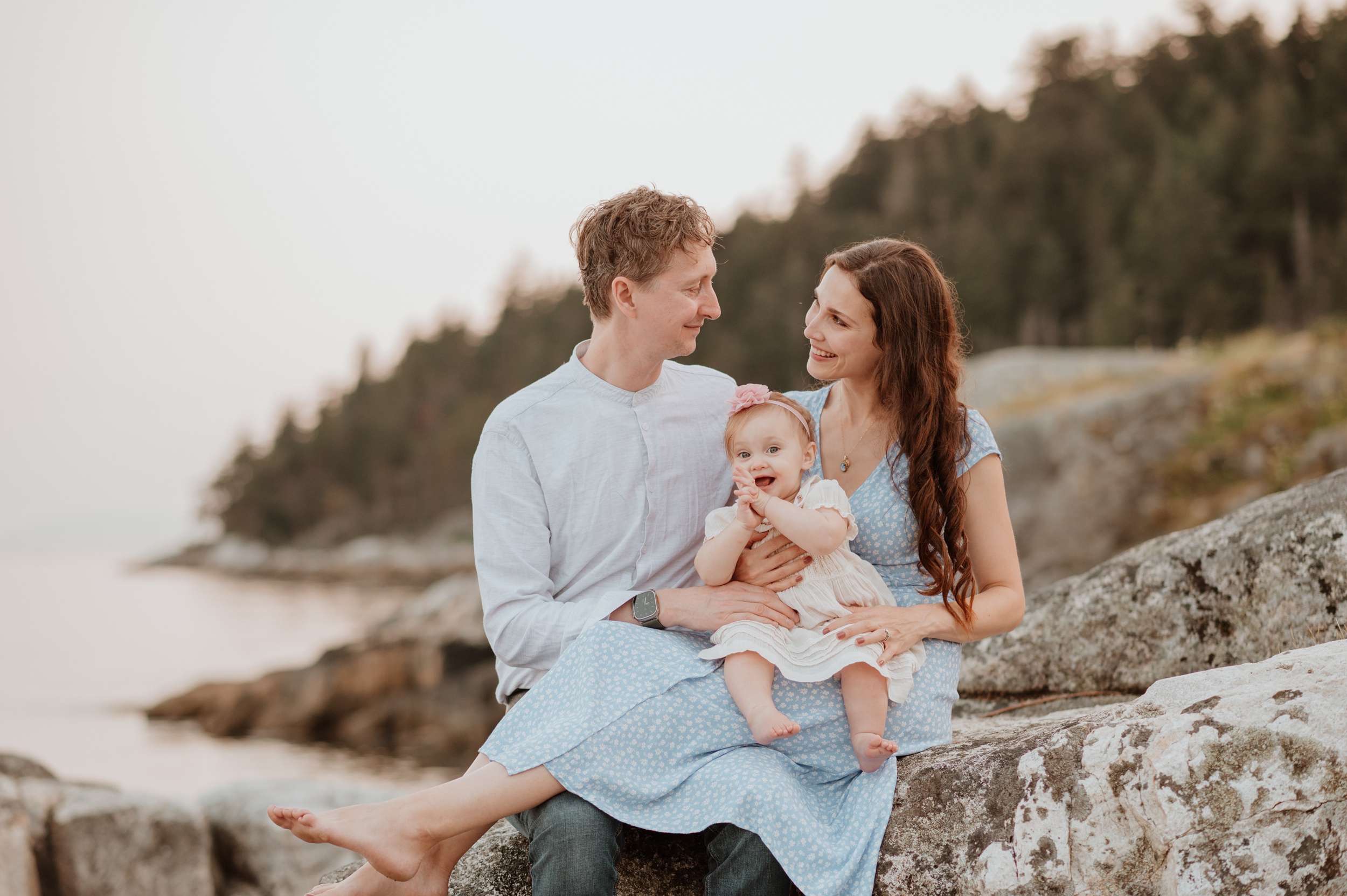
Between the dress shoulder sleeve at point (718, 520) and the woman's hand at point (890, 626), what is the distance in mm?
418

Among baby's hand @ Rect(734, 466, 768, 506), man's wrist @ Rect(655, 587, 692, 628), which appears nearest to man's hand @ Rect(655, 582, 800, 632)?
man's wrist @ Rect(655, 587, 692, 628)

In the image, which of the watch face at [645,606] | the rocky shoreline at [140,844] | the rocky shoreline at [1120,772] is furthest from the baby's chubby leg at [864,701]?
the rocky shoreline at [140,844]

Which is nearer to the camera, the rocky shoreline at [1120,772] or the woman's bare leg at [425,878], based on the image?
the rocky shoreline at [1120,772]

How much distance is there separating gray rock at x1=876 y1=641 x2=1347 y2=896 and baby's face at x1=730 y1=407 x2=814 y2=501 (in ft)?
2.85

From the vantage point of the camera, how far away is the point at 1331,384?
35.7 ft

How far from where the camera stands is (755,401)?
2.89 m

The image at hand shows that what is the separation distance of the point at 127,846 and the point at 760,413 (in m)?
4.70

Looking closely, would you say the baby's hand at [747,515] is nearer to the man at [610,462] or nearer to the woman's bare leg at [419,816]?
the man at [610,462]

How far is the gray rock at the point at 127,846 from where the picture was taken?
207 inches

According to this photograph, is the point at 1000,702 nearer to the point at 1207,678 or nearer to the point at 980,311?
the point at 1207,678

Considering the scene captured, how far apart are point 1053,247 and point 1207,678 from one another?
135 ft

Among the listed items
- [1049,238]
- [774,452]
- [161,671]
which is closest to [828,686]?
[774,452]

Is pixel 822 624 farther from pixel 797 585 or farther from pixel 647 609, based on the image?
pixel 647 609

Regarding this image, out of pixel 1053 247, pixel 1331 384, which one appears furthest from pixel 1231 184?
pixel 1331 384
